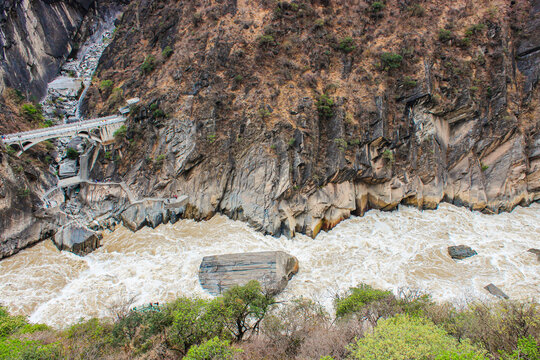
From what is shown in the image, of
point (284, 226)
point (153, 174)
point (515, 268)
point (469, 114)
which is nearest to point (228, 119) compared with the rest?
point (153, 174)

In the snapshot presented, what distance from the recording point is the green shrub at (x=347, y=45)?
29094 millimetres

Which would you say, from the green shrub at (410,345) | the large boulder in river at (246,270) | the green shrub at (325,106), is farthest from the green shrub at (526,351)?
the green shrub at (325,106)

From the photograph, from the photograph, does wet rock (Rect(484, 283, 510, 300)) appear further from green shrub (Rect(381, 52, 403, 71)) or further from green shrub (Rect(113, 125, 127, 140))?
green shrub (Rect(113, 125, 127, 140))

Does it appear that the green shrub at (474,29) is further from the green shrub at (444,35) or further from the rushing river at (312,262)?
the rushing river at (312,262)

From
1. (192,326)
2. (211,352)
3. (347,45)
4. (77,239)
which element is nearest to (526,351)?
(211,352)

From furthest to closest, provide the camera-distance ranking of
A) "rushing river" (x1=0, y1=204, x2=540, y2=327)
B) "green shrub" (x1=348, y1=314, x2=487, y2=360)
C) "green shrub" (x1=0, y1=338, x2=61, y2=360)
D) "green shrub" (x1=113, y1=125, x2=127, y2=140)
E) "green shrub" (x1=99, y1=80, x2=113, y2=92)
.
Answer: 1. "green shrub" (x1=99, y1=80, x2=113, y2=92)
2. "green shrub" (x1=113, y1=125, x2=127, y2=140)
3. "rushing river" (x1=0, y1=204, x2=540, y2=327)
4. "green shrub" (x1=0, y1=338, x2=61, y2=360)
5. "green shrub" (x1=348, y1=314, x2=487, y2=360)

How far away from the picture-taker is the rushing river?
17469 millimetres

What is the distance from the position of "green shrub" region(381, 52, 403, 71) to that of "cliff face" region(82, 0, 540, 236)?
12 cm

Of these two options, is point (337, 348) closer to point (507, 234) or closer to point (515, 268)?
point (515, 268)

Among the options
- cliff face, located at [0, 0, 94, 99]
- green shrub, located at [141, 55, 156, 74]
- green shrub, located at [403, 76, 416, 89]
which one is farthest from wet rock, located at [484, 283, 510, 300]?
cliff face, located at [0, 0, 94, 99]

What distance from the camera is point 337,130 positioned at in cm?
2662

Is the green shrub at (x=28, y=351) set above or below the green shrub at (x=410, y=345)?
above

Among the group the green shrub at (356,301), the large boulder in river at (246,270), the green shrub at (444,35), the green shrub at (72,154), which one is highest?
the green shrub at (444,35)

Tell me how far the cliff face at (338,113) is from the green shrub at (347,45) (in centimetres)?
17
